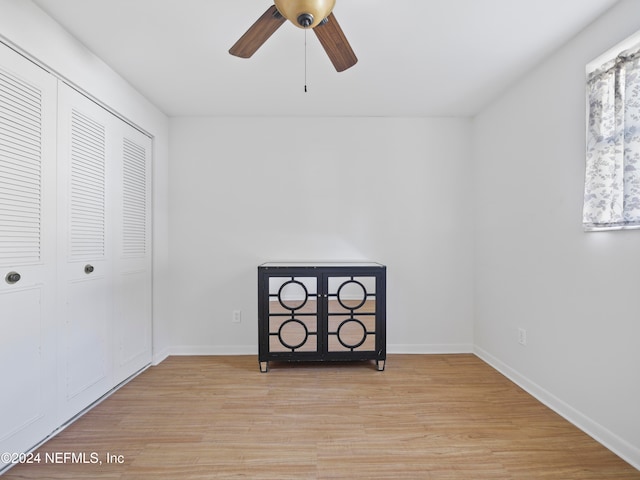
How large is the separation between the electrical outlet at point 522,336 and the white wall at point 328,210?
2.44 ft

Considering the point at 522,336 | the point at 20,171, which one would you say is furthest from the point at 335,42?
the point at 522,336

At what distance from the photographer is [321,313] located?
2844mm

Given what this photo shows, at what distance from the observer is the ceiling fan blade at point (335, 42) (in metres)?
1.48

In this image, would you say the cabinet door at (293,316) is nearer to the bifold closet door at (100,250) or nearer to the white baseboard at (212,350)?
the white baseboard at (212,350)

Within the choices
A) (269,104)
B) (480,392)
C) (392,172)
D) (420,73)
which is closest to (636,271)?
(480,392)

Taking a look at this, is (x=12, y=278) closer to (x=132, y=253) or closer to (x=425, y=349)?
(x=132, y=253)

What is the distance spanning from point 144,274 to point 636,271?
331 centimetres

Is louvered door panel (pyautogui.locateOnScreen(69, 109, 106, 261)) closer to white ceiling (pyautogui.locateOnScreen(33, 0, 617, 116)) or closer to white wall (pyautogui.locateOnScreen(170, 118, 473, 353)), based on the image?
white ceiling (pyautogui.locateOnScreen(33, 0, 617, 116))

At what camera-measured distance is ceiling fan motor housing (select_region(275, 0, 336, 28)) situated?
1.27m

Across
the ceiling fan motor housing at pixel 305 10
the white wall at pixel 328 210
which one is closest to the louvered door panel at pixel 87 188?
the white wall at pixel 328 210

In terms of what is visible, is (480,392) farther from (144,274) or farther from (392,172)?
(144,274)

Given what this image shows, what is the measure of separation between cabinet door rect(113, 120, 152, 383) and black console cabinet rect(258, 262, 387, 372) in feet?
3.29

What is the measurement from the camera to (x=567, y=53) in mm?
2096

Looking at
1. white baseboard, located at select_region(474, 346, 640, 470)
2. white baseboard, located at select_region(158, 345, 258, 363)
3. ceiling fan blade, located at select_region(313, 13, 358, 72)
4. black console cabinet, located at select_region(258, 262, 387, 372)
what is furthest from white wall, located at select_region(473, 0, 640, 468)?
white baseboard, located at select_region(158, 345, 258, 363)
